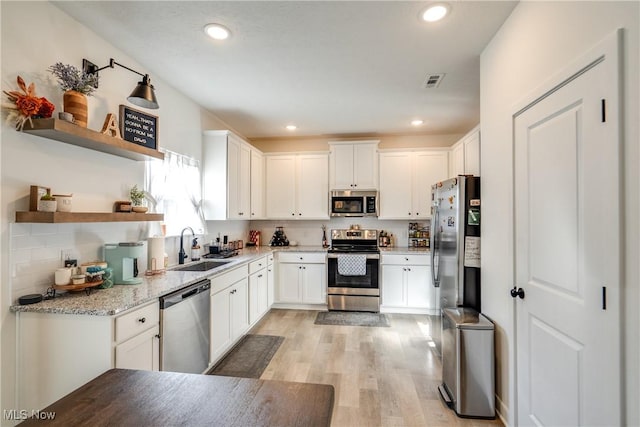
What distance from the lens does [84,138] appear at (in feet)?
5.87

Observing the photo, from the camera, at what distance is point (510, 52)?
1920 mm

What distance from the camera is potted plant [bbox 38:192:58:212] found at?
1643 millimetres

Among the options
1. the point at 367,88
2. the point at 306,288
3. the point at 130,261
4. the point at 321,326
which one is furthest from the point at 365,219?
the point at 130,261

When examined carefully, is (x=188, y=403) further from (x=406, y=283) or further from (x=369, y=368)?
(x=406, y=283)

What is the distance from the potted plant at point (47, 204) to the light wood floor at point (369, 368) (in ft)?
6.67

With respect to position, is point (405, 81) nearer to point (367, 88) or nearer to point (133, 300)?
point (367, 88)

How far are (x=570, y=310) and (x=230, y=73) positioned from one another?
3004 millimetres

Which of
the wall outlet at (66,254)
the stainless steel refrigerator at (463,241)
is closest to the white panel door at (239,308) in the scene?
the wall outlet at (66,254)

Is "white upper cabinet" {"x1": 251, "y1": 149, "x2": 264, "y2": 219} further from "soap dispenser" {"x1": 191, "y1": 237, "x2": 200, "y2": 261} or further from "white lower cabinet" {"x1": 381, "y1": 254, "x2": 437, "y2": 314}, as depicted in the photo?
"white lower cabinet" {"x1": 381, "y1": 254, "x2": 437, "y2": 314}

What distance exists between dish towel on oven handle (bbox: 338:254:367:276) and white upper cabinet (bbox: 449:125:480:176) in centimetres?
177

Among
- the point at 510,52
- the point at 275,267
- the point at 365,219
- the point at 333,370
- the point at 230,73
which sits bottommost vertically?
the point at 333,370

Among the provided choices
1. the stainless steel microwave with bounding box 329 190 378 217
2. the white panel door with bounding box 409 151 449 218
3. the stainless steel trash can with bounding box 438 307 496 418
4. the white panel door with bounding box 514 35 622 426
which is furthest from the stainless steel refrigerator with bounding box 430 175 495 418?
the stainless steel microwave with bounding box 329 190 378 217

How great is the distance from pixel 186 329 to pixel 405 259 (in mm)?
3017

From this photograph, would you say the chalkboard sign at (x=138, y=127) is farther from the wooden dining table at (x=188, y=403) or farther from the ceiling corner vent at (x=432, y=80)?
the ceiling corner vent at (x=432, y=80)
